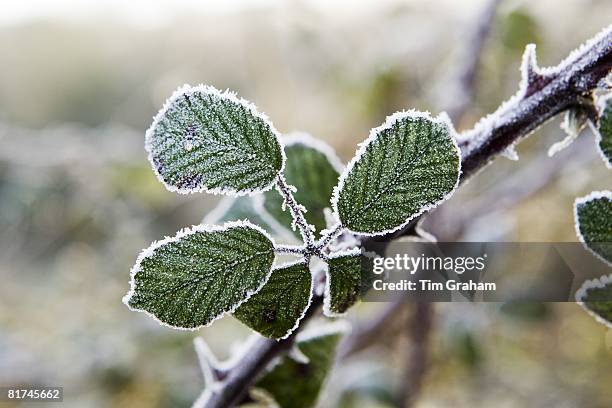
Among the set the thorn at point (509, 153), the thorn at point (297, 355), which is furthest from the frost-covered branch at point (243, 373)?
the thorn at point (509, 153)

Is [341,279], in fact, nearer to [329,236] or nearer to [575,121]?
[329,236]

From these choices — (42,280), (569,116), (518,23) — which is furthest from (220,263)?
(42,280)

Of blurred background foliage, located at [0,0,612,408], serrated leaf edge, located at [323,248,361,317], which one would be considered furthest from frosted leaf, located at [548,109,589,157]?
blurred background foliage, located at [0,0,612,408]

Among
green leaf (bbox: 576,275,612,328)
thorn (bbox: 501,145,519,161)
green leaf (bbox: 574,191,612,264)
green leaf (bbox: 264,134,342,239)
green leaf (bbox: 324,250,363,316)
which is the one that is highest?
green leaf (bbox: 264,134,342,239)

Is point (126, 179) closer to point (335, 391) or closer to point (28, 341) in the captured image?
point (28, 341)

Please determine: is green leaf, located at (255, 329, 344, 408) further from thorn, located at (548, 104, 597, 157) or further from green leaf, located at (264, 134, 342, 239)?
thorn, located at (548, 104, 597, 157)

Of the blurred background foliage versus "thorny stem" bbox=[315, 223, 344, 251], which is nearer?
"thorny stem" bbox=[315, 223, 344, 251]

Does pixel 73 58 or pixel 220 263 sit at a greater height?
pixel 73 58
